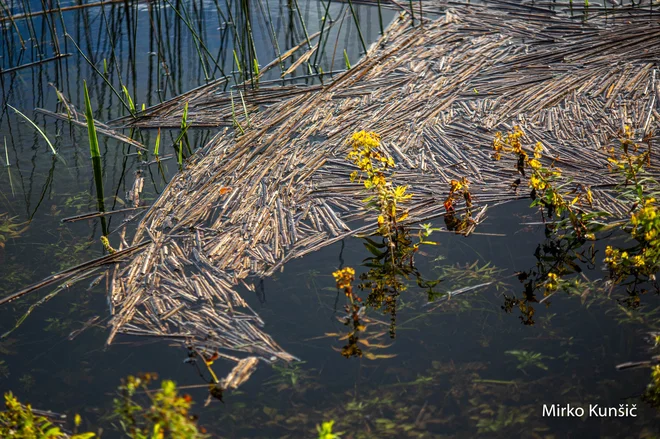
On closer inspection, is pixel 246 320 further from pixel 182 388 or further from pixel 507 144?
pixel 507 144

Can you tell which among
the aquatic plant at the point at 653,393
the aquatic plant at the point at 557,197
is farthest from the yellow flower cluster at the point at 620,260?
the aquatic plant at the point at 653,393

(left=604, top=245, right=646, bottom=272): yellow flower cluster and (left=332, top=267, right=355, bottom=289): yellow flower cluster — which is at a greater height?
(left=332, top=267, right=355, bottom=289): yellow flower cluster

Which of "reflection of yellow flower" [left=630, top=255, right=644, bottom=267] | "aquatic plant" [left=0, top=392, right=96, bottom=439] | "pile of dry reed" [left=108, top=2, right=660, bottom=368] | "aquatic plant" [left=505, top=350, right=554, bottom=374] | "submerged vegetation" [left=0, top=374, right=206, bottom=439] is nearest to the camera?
"submerged vegetation" [left=0, top=374, right=206, bottom=439]

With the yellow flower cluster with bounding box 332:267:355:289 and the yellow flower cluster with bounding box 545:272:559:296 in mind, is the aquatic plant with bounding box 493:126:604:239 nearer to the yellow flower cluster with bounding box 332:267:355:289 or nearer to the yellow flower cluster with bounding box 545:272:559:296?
the yellow flower cluster with bounding box 545:272:559:296

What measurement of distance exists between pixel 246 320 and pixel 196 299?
0.23 m

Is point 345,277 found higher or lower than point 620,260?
higher

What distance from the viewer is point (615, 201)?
9.52 ft

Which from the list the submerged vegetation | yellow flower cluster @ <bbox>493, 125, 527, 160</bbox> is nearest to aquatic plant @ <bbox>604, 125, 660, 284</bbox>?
yellow flower cluster @ <bbox>493, 125, 527, 160</bbox>

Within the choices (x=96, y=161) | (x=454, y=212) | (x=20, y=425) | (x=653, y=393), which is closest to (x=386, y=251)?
(x=454, y=212)

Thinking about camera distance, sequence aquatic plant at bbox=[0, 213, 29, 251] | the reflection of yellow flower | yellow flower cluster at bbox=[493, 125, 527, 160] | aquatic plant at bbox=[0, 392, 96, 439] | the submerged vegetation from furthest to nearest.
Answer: aquatic plant at bbox=[0, 213, 29, 251] → yellow flower cluster at bbox=[493, 125, 527, 160] → the reflection of yellow flower → aquatic plant at bbox=[0, 392, 96, 439] → the submerged vegetation

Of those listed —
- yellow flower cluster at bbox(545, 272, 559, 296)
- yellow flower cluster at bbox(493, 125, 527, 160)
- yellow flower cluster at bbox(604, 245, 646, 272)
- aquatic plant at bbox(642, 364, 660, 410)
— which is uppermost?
yellow flower cluster at bbox(493, 125, 527, 160)

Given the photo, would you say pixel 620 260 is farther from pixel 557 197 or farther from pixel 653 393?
pixel 653 393

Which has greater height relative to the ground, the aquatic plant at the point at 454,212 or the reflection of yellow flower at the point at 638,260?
the aquatic plant at the point at 454,212

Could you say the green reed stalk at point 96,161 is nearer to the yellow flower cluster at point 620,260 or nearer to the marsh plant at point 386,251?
the marsh plant at point 386,251
